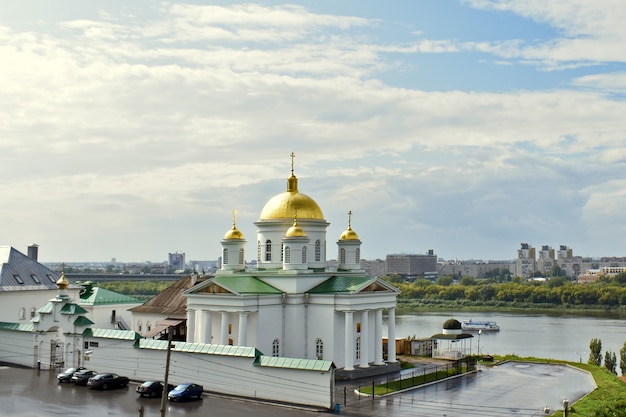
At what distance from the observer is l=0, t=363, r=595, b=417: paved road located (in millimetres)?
22375

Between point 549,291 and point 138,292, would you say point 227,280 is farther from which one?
point 138,292

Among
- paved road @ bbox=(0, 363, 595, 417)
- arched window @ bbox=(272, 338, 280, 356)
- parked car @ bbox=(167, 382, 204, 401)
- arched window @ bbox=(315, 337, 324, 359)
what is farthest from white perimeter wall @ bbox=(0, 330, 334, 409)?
arched window @ bbox=(315, 337, 324, 359)

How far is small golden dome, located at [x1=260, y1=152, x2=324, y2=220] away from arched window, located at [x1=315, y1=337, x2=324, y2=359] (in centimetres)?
645

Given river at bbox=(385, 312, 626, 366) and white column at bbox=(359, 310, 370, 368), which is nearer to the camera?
white column at bbox=(359, 310, 370, 368)

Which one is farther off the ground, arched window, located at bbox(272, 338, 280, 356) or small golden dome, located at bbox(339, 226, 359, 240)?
small golden dome, located at bbox(339, 226, 359, 240)

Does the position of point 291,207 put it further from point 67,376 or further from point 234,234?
point 67,376

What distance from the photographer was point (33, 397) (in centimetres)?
2442

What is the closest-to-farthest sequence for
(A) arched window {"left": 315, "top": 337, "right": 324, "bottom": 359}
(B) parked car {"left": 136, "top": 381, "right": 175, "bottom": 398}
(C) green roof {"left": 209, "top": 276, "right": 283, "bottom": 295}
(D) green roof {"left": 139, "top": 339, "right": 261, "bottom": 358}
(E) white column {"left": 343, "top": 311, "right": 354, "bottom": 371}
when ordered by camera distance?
1. (B) parked car {"left": 136, "top": 381, "right": 175, "bottom": 398}
2. (D) green roof {"left": 139, "top": 339, "right": 261, "bottom": 358}
3. (E) white column {"left": 343, "top": 311, "right": 354, "bottom": 371}
4. (C) green roof {"left": 209, "top": 276, "right": 283, "bottom": 295}
5. (A) arched window {"left": 315, "top": 337, "right": 324, "bottom": 359}

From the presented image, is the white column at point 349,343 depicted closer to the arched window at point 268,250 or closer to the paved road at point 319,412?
the paved road at point 319,412

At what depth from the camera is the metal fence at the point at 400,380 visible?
2572cm

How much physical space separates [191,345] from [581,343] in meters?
37.6

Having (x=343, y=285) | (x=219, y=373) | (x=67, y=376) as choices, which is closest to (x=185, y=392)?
(x=219, y=373)

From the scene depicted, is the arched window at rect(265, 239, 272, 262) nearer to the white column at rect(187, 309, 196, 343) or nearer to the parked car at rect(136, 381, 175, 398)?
the white column at rect(187, 309, 196, 343)


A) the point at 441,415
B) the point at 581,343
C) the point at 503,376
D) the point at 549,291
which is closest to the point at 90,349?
the point at 441,415
